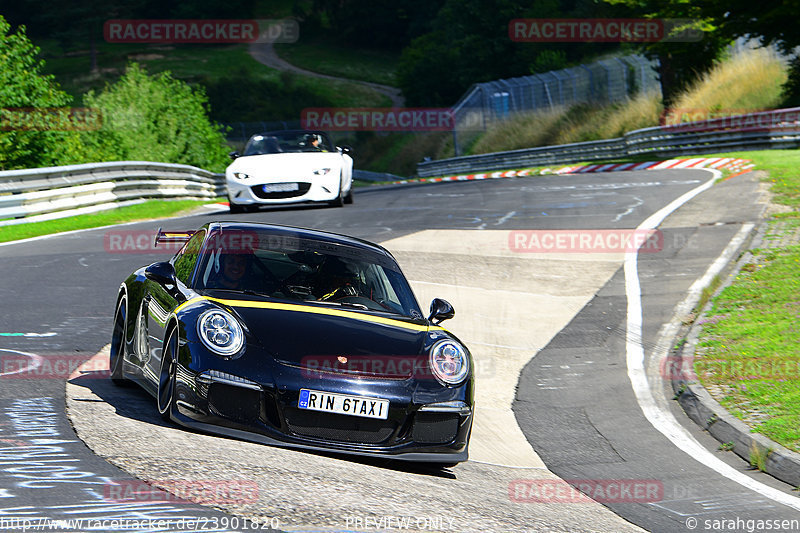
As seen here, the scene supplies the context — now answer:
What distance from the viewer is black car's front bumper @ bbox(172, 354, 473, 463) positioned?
5969 mm

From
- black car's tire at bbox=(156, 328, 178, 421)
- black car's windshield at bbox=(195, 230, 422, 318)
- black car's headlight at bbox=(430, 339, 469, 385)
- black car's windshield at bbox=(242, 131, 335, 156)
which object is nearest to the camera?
black car's tire at bbox=(156, 328, 178, 421)

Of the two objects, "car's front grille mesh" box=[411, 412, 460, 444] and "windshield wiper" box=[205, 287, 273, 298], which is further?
"windshield wiper" box=[205, 287, 273, 298]

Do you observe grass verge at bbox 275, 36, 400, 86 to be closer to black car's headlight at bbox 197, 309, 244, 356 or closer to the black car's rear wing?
the black car's rear wing

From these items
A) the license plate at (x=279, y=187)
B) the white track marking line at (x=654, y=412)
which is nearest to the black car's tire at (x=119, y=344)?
the white track marking line at (x=654, y=412)

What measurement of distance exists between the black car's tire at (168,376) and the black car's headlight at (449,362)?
155 centimetres

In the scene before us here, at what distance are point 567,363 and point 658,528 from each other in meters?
4.56

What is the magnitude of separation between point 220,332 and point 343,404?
841 millimetres

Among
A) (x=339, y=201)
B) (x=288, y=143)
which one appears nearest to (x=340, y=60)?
(x=339, y=201)

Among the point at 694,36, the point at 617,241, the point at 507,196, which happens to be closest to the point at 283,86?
the point at 694,36

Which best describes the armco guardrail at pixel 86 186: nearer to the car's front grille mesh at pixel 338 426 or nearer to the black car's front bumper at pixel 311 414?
the black car's front bumper at pixel 311 414

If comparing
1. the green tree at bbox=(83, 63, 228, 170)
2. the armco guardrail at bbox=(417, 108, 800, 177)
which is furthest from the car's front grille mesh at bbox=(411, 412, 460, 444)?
the armco guardrail at bbox=(417, 108, 800, 177)

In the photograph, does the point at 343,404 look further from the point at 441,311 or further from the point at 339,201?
the point at 339,201

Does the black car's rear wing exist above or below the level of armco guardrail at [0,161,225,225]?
below

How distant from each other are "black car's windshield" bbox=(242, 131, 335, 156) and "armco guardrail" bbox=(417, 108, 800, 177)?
1548 cm
